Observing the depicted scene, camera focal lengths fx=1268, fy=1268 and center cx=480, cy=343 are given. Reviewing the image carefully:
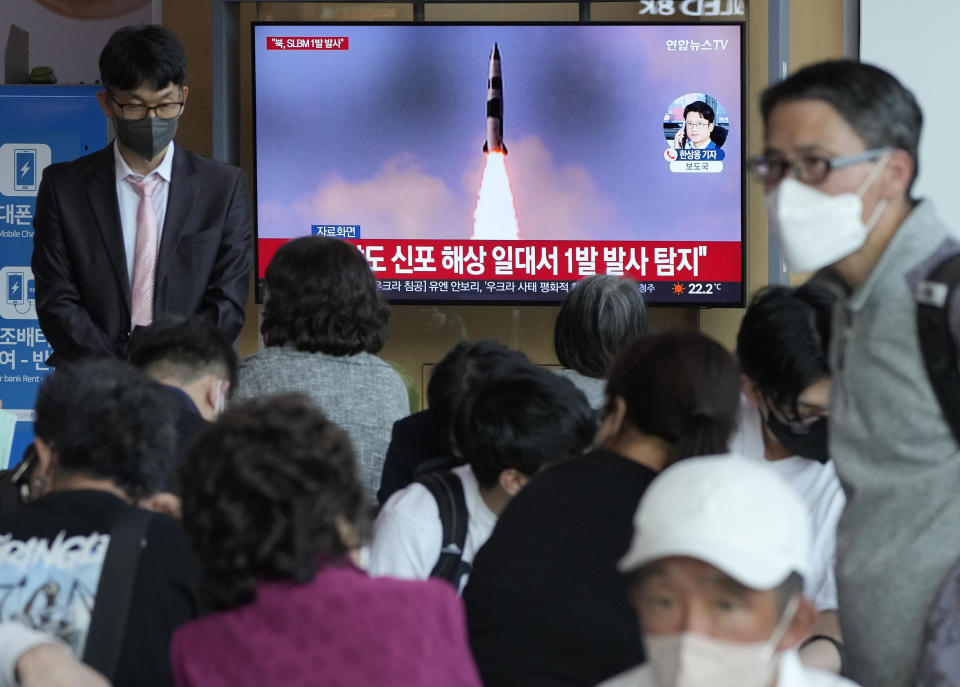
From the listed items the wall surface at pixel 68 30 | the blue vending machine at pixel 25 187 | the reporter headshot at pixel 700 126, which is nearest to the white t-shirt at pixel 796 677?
the reporter headshot at pixel 700 126

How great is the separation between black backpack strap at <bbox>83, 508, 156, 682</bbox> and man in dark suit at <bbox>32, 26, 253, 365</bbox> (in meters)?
1.60

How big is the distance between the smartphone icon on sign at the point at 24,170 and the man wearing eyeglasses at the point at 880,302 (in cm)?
469

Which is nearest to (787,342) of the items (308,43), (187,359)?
(187,359)

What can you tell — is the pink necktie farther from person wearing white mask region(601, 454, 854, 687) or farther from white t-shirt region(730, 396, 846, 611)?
person wearing white mask region(601, 454, 854, 687)

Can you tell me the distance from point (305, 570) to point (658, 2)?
14.1ft

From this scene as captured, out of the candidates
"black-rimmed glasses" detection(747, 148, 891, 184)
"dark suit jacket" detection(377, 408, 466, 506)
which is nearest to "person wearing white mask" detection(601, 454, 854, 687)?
"black-rimmed glasses" detection(747, 148, 891, 184)

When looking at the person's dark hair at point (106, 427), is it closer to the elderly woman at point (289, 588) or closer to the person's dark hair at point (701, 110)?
the elderly woman at point (289, 588)

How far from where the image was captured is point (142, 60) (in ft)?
10.9

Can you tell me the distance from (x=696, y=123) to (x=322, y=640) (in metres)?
4.08

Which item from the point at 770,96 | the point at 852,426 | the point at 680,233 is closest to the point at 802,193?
the point at 770,96

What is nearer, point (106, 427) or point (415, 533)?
point (106, 427)

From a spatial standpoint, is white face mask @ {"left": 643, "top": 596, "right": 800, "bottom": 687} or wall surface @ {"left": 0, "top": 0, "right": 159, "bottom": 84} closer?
white face mask @ {"left": 643, "top": 596, "right": 800, "bottom": 687}

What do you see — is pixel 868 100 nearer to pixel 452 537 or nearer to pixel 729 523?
pixel 729 523

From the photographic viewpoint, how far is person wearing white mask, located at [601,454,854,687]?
4.76 feet
